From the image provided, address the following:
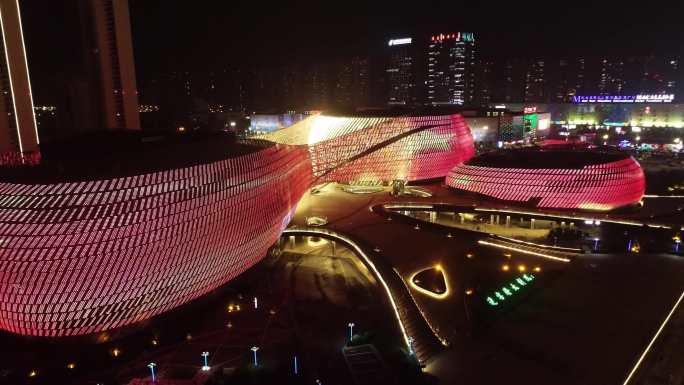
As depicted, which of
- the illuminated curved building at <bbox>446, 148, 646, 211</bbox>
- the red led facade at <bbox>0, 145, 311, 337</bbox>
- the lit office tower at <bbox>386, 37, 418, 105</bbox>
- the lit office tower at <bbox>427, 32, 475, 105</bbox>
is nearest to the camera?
the red led facade at <bbox>0, 145, 311, 337</bbox>

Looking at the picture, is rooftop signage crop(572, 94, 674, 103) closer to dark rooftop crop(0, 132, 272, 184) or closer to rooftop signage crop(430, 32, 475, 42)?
rooftop signage crop(430, 32, 475, 42)

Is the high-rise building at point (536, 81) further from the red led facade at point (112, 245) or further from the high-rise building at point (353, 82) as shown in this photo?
the red led facade at point (112, 245)

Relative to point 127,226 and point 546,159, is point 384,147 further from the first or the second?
point 127,226

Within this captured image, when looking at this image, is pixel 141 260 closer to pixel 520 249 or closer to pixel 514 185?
pixel 520 249

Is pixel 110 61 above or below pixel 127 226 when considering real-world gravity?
above

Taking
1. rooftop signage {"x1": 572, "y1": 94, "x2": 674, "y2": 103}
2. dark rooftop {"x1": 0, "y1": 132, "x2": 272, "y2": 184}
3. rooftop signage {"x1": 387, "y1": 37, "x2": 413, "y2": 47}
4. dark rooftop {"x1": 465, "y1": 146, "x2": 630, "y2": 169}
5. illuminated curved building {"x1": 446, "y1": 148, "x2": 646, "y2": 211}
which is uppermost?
rooftop signage {"x1": 387, "y1": 37, "x2": 413, "y2": 47}

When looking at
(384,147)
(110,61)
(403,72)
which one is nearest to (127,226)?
(384,147)

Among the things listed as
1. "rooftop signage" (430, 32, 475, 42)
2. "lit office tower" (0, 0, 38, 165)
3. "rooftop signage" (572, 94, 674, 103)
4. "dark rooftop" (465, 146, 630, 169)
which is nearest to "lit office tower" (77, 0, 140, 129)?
"lit office tower" (0, 0, 38, 165)

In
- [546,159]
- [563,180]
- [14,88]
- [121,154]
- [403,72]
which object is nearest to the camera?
[121,154]
